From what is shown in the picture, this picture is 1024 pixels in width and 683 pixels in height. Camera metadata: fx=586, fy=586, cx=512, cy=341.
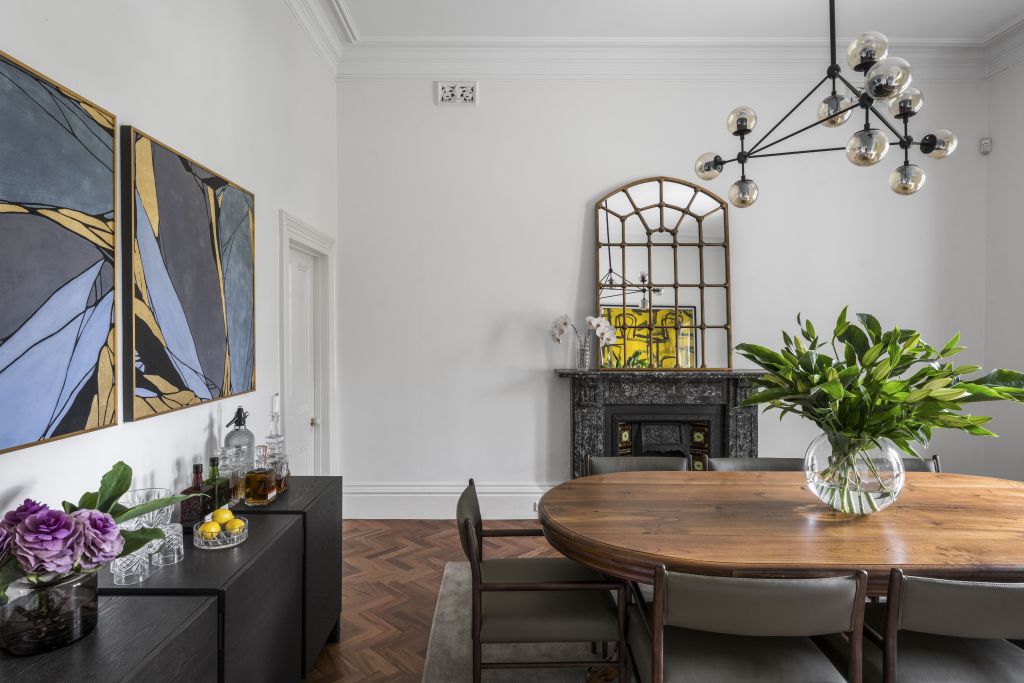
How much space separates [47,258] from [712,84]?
4099 millimetres

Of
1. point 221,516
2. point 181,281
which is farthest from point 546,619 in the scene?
point 181,281

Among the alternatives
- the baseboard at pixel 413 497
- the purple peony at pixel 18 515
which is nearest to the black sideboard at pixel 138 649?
the purple peony at pixel 18 515

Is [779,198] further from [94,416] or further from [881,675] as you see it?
[94,416]

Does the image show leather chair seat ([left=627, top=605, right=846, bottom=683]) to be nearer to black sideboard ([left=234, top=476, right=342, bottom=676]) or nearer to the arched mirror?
black sideboard ([left=234, top=476, right=342, bottom=676])

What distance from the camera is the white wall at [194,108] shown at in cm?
152

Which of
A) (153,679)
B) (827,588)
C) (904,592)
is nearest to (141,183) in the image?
(153,679)

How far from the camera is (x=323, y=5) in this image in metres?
3.54

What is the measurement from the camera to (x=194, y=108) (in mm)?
2211

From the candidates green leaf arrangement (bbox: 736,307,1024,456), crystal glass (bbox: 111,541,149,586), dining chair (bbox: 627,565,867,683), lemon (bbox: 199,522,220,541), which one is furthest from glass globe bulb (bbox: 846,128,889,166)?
crystal glass (bbox: 111,541,149,586)


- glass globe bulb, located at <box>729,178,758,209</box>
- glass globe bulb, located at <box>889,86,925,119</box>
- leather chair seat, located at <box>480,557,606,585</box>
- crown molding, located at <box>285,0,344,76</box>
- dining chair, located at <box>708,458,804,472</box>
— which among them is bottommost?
leather chair seat, located at <box>480,557,606,585</box>

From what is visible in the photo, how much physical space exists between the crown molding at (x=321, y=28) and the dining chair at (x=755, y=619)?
11.3 ft

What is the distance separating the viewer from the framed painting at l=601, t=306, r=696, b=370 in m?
4.11

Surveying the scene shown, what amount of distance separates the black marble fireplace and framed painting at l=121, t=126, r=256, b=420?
222 centimetres

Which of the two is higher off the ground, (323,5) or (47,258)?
(323,5)
